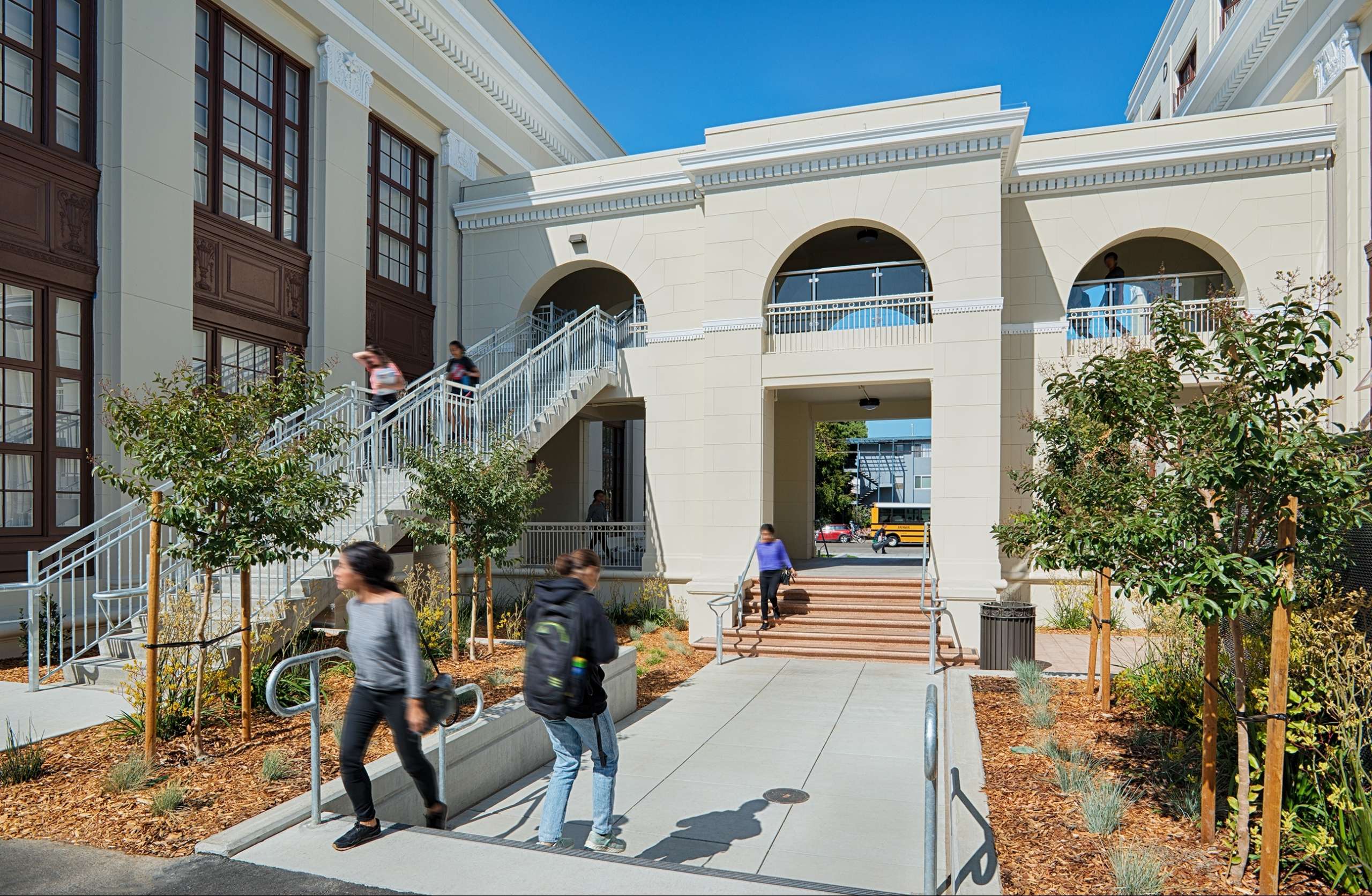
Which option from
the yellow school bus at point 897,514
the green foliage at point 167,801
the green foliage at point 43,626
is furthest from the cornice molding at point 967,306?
the yellow school bus at point 897,514

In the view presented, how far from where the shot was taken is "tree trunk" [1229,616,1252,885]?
4.77 metres

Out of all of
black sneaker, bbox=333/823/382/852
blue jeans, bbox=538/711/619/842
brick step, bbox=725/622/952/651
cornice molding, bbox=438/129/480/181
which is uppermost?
cornice molding, bbox=438/129/480/181

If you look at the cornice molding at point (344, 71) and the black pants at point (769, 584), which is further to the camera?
the cornice molding at point (344, 71)

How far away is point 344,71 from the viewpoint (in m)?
16.4

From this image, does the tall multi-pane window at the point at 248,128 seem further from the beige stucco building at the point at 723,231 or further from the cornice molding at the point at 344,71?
the cornice molding at the point at 344,71

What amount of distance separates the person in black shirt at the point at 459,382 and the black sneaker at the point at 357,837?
8.66m

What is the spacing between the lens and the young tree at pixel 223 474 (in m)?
6.65

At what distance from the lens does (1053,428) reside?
8852 mm

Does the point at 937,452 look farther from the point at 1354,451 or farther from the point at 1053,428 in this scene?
the point at 1354,451

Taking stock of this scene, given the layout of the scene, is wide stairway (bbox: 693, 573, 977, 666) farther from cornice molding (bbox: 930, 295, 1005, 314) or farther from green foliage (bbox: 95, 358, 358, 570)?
green foliage (bbox: 95, 358, 358, 570)

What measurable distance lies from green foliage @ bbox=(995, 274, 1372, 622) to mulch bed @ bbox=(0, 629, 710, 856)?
18.6 ft

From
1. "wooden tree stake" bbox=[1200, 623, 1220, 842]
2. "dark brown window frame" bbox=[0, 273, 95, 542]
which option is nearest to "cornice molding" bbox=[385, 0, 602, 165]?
"dark brown window frame" bbox=[0, 273, 95, 542]

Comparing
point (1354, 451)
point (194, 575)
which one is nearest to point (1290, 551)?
point (1354, 451)

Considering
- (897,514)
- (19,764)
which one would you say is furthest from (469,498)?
(897,514)
